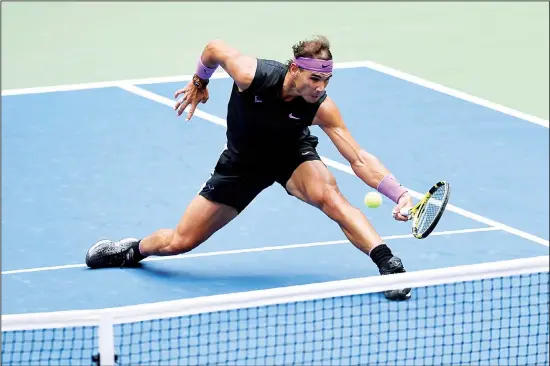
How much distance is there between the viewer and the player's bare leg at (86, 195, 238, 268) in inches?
399

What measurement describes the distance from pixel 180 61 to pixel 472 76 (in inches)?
134

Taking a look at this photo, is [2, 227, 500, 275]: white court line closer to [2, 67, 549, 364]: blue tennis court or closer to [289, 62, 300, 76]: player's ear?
[2, 67, 549, 364]: blue tennis court

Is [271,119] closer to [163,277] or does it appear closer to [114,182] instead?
[163,277]

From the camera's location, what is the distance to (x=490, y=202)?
11.8 m

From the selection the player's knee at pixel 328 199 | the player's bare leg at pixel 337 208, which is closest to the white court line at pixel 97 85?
the player's bare leg at pixel 337 208

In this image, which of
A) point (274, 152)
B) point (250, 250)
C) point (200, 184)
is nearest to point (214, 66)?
point (274, 152)

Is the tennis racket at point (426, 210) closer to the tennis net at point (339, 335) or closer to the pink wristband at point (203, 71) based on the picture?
the tennis net at point (339, 335)

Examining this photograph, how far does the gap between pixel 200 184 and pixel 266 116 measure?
7.97 feet

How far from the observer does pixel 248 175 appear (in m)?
10.1

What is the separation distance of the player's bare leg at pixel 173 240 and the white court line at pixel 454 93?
15.6 feet

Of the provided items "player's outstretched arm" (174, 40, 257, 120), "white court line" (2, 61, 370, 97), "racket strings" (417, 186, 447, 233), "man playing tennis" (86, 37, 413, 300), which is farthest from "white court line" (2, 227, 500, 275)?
"white court line" (2, 61, 370, 97)

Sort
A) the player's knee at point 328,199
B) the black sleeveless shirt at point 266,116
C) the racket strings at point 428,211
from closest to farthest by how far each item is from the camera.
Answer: the racket strings at point 428,211 < the black sleeveless shirt at point 266,116 < the player's knee at point 328,199

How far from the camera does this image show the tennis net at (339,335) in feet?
28.9

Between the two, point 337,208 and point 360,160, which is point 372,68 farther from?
point 360,160
